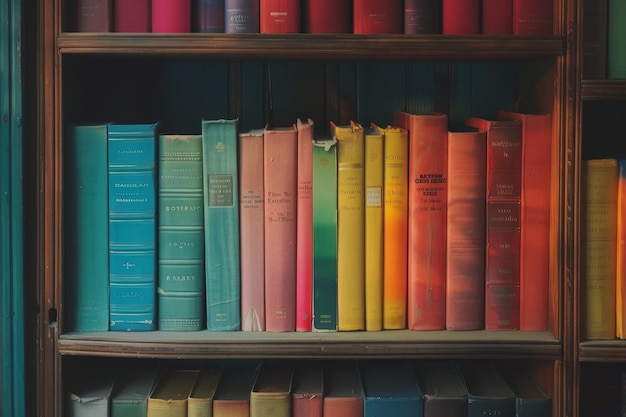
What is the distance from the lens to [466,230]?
132 centimetres

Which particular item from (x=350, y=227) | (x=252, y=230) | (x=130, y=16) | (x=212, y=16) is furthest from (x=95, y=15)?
(x=350, y=227)

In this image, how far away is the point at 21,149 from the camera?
1280 mm

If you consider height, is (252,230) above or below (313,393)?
above

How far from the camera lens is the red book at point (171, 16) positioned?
4.30ft

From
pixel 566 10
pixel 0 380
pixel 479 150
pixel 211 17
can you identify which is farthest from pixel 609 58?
pixel 0 380

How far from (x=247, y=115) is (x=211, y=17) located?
286 millimetres

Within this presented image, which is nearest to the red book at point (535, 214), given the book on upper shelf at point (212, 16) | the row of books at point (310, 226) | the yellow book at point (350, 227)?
the row of books at point (310, 226)

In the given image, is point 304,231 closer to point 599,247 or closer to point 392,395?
point 392,395

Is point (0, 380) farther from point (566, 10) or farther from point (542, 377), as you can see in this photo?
point (566, 10)

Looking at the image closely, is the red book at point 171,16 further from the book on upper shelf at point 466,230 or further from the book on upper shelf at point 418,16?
the book on upper shelf at point 466,230

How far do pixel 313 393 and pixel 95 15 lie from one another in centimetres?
68

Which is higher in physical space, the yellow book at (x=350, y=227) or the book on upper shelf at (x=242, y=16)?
the book on upper shelf at (x=242, y=16)

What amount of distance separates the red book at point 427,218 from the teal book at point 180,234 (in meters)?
0.33

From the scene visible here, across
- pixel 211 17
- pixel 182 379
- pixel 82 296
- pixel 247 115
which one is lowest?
pixel 182 379
